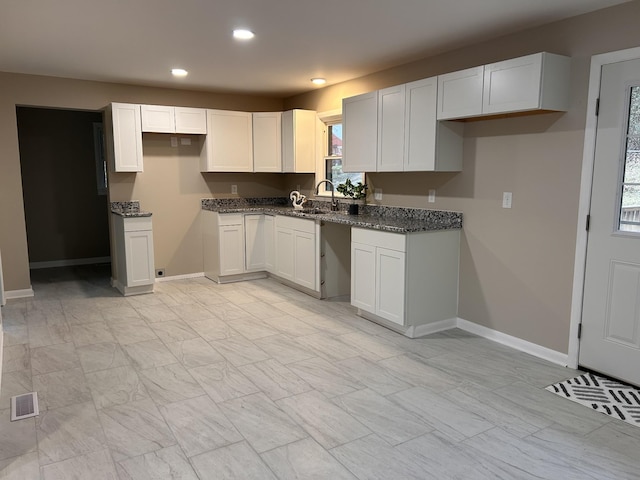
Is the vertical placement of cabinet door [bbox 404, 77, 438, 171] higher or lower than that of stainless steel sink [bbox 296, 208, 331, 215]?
higher

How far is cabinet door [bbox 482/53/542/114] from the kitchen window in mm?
2464

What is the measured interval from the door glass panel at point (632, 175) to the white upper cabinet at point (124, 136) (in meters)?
4.67

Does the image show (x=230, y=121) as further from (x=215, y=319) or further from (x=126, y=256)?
(x=215, y=319)

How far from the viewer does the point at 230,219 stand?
5.68 metres

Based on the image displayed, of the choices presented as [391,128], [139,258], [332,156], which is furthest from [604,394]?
[139,258]

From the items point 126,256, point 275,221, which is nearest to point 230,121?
point 275,221

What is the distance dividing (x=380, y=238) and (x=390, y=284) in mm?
405

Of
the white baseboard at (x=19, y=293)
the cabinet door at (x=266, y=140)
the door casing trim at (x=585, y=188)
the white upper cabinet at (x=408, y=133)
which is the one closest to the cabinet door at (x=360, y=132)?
the white upper cabinet at (x=408, y=133)

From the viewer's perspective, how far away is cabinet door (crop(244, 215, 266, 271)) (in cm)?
582

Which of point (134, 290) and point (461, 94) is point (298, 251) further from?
point (461, 94)

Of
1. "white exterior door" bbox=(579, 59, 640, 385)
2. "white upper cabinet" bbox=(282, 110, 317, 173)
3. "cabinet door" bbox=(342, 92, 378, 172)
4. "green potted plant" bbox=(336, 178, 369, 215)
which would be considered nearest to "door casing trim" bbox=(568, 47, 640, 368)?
"white exterior door" bbox=(579, 59, 640, 385)

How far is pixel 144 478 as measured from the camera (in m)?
2.09

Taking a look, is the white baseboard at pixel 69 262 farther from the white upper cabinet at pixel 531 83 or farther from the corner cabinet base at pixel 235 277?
the white upper cabinet at pixel 531 83

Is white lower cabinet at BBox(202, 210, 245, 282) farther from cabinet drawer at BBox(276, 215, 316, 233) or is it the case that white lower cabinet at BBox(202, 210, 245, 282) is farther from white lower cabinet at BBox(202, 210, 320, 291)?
cabinet drawer at BBox(276, 215, 316, 233)
